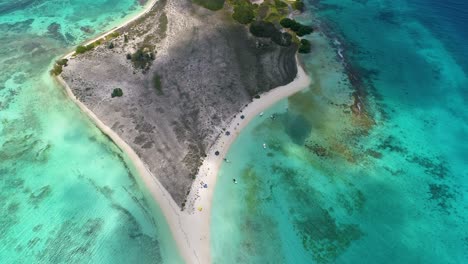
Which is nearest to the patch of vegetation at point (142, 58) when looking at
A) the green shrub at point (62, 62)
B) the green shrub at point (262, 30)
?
the green shrub at point (62, 62)

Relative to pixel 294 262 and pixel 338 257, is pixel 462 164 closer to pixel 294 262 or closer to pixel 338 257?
pixel 338 257

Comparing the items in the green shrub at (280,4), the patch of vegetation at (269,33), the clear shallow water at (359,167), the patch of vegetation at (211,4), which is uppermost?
the green shrub at (280,4)

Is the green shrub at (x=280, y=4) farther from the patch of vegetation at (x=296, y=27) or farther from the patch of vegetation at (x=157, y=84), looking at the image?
the patch of vegetation at (x=157, y=84)

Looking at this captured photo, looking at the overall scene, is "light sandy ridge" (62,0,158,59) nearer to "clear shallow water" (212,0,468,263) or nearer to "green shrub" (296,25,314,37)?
"green shrub" (296,25,314,37)

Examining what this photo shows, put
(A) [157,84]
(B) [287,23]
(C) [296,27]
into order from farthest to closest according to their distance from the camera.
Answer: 1. (B) [287,23]
2. (C) [296,27]
3. (A) [157,84]

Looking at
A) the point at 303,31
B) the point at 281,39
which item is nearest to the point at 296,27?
the point at 303,31

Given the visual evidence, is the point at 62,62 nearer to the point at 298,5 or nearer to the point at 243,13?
the point at 243,13

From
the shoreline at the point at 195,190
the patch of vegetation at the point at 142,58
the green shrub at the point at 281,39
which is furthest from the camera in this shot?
the green shrub at the point at 281,39
